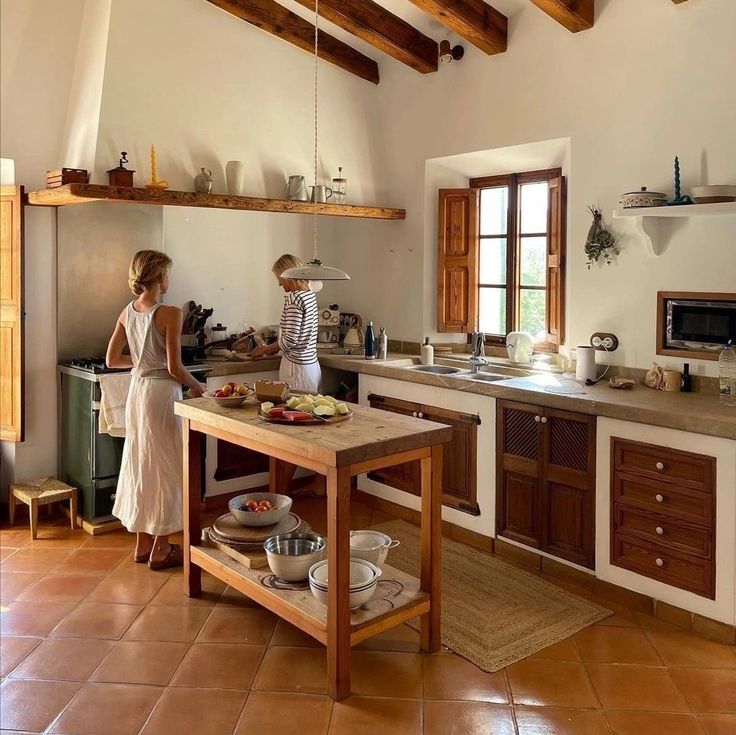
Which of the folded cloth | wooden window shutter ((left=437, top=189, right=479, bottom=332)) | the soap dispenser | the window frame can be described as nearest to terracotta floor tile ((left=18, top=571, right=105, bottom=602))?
the folded cloth

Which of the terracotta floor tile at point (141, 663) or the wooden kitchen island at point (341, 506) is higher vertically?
the wooden kitchen island at point (341, 506)

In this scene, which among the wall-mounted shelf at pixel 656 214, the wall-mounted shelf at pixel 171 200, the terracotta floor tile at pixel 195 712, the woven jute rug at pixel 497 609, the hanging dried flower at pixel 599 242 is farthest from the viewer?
the hanging dried flower at pixel 599 242

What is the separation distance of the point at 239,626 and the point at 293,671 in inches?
19.9

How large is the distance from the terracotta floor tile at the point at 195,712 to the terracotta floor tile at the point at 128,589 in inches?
37.6

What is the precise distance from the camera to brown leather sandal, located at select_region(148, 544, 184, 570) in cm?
438

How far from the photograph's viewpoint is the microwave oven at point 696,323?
4.14m

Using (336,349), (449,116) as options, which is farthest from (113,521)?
(449,116)

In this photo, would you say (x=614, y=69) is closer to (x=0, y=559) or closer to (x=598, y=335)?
(x=598, y=335)

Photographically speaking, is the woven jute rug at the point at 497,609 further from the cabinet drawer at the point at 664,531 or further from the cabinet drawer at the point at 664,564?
the cabinet drawer at the point at 664,531

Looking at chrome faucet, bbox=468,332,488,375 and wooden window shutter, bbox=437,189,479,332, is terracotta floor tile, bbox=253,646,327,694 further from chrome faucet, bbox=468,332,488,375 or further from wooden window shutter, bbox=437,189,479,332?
wooden window shutter, bbox=437,189,479,332

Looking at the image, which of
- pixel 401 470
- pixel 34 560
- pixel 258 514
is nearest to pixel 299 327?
pixel 401 470

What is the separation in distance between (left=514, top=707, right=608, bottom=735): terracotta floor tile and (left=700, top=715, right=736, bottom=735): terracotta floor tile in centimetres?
37

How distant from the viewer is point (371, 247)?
6.32m

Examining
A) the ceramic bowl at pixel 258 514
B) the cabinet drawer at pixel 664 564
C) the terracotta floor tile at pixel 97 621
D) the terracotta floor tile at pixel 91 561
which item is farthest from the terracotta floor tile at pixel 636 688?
the terracotta floor tile at pixel 91 561
